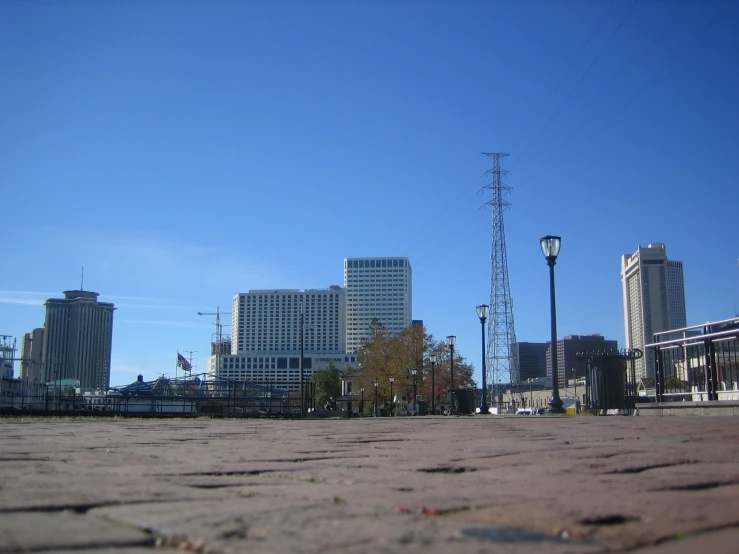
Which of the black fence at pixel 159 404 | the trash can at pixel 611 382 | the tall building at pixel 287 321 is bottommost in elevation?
the black fence at pixel 159 404

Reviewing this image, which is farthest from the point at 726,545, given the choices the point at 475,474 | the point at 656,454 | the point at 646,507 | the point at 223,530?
the point at 656,454

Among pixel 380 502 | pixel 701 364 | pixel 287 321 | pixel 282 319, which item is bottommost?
pixel 380 502

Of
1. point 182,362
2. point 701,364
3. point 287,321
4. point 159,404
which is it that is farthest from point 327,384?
point 287,321

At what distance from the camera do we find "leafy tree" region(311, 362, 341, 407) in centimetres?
8119

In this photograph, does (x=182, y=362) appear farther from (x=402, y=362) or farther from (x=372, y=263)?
(x=372, y=263)

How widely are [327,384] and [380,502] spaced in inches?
3222

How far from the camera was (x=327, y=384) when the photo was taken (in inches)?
3305

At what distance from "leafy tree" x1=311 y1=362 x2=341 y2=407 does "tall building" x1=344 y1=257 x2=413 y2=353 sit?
82.8 metres

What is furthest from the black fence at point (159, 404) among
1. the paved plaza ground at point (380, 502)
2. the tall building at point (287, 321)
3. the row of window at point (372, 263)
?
the tall building at point (287, 321)

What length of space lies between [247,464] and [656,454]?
2.97 meters

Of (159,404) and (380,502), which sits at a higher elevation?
(380,502)

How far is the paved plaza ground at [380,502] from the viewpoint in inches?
90.6

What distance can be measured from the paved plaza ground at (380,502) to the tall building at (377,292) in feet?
542

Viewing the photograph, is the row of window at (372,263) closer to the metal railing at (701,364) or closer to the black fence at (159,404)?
the black fence at (159,404)
